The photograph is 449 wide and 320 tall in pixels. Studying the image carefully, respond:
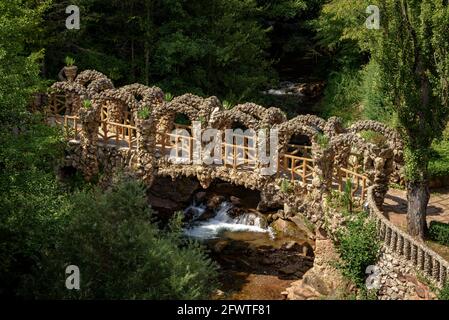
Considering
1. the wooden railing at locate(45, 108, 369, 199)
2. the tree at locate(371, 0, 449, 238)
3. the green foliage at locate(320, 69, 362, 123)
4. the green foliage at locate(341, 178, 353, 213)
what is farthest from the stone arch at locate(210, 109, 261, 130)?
the green foliage at locate(320, 69, 362, 123)

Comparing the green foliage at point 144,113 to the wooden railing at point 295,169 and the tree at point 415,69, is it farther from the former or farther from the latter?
the tree at point 415,69

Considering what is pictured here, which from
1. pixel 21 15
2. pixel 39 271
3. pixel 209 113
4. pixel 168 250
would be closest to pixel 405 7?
pixel 209 113

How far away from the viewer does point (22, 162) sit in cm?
2344

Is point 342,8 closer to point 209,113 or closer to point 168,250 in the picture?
point 209,113

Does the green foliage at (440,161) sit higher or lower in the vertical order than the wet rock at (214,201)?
higher

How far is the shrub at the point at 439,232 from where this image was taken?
22266 mm

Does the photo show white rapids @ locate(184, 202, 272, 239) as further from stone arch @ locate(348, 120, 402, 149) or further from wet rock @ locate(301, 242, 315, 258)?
stone arch @ locate(348, 120, 402, 149)

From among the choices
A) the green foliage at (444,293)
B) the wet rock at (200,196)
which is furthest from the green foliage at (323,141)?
the wet rock at (200,196)

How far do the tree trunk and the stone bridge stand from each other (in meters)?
1.25

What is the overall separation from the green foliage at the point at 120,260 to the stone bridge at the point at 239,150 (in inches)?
333

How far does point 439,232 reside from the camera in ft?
73.6

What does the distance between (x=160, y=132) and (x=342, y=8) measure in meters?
15.9

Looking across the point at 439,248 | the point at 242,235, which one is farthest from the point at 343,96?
the point at 439,248
